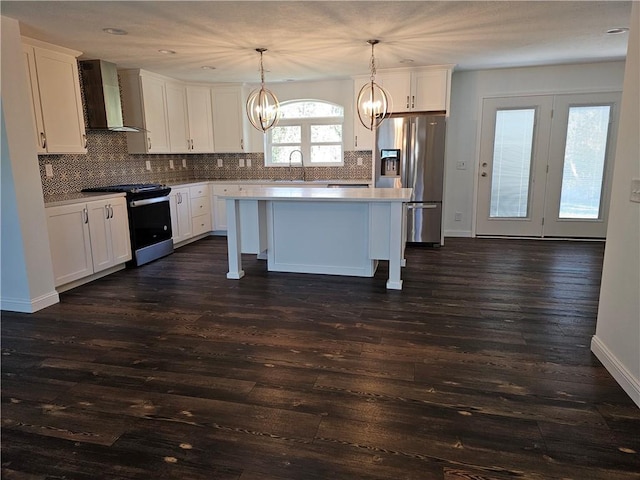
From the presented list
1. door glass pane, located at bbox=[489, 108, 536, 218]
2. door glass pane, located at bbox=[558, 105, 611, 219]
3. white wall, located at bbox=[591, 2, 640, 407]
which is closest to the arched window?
door glass pane, located at bbox=[489, 108, 536, 218]

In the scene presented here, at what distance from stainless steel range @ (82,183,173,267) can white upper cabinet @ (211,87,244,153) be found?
1.58m

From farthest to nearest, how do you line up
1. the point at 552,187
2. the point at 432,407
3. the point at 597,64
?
1. the point at 552,187
2. the point at 597,64
3. the point at 432,407

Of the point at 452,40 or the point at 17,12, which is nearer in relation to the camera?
the point at 17,12

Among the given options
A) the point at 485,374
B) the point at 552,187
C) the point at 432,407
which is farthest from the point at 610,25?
the point at 432,407

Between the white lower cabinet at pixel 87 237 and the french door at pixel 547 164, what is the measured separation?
4.85 m

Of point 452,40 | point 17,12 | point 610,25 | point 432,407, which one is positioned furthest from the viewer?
point 452,40

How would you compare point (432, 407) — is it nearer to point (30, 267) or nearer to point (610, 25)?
point (30, 267)

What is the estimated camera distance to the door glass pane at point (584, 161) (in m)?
5.65

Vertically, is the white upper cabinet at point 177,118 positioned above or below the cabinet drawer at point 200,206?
above

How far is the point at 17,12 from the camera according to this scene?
3.08 metres

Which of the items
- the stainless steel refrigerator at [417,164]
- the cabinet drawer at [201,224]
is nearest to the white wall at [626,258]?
the stainless steel refrigerator at [417,164]

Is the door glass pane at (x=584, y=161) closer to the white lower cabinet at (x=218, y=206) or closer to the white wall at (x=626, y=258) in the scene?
the white wall at (x=626, y=258)

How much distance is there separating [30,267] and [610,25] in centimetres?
542

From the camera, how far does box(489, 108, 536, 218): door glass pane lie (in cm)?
586
